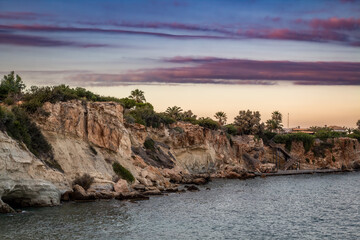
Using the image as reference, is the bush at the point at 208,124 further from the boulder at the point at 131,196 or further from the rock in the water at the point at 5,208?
the rock in the water at the point at 5,208

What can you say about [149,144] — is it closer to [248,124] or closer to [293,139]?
[248,124]

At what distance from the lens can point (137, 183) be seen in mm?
57094

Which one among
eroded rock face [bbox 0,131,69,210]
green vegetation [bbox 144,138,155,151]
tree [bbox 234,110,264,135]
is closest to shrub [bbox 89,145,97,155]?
eroded rock face [bbox 0,131,69,210]

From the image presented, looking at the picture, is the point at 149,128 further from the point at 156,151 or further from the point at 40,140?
the point at 40,140

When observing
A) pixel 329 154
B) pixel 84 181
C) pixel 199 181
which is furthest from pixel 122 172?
pixel 329 154

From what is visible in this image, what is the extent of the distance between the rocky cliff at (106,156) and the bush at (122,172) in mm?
700

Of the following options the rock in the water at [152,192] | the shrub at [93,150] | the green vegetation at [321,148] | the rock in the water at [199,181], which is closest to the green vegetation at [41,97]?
the shrub at [93,150]

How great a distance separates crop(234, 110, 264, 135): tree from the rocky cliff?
445 inches

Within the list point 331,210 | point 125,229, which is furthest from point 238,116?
point 125,229

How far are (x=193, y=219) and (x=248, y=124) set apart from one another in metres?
76.7

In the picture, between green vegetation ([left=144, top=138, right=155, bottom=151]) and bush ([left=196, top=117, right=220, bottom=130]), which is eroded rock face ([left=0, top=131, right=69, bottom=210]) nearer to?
green vegetation ([left=144, top=138, right=155, bottom=151])

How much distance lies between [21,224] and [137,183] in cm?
2498

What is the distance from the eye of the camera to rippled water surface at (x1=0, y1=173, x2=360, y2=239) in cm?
3238

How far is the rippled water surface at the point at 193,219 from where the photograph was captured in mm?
32375
